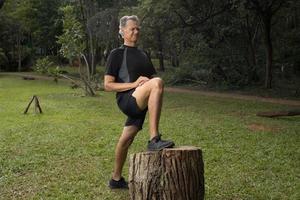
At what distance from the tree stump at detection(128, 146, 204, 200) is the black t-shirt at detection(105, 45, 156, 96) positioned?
943mm

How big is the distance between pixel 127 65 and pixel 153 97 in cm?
61

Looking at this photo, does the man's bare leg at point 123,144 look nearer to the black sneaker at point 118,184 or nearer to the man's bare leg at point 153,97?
the black sneaker at point 118,184

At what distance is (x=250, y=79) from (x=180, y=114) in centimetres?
1055

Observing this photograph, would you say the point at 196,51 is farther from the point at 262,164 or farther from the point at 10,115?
the point at 262,164

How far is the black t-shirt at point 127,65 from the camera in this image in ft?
16.5

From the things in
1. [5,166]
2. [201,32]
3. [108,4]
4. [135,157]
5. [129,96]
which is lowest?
[5,166]

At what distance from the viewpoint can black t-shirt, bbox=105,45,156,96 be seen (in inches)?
198

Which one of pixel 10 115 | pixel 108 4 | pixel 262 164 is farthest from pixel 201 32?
pixel 262 164

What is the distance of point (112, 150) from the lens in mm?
8141

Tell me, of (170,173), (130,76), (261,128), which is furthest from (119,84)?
(261,128)

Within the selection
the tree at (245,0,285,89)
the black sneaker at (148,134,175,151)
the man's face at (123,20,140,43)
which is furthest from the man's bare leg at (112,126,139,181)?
the tree at (245,0,285,89)

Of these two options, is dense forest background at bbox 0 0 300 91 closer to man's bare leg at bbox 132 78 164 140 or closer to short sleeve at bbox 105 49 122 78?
short sleeve at bbox 105 49 122 78

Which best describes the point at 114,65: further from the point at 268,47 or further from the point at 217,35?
the point at 217,35

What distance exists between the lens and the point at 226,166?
7004mm
